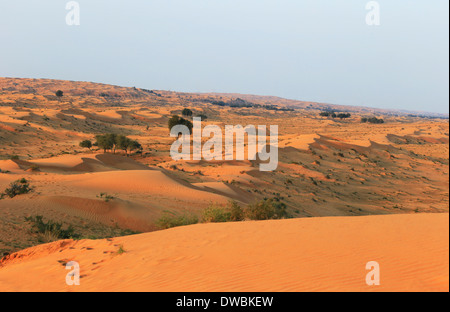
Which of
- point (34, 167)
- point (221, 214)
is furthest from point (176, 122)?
point (221, 214)

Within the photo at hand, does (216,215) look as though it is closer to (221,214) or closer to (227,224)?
(221,214)

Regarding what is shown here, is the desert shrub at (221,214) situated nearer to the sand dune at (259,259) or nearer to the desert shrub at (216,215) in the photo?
the desert shrub at (216,215)

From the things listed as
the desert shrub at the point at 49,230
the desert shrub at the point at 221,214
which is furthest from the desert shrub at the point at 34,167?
the desert shrub at the point at 221,214

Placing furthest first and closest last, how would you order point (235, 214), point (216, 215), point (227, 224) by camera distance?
point (235, 214) → point (216, 215) → point (227, 224)

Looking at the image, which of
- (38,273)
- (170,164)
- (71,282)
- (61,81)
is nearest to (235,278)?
(71,282)

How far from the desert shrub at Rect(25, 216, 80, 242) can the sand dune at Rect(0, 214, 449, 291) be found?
1.67 m

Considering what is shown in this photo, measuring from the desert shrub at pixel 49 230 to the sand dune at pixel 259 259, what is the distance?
5.49ft

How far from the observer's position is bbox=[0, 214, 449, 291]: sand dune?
5.55m

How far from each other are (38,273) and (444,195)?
30935mm

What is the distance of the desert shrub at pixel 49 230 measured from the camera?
1090 centimetres

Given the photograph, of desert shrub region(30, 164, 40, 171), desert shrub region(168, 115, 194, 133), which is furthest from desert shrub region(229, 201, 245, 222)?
desert shrub region(168, 115, 194, 133)

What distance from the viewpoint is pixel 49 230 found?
11.1m

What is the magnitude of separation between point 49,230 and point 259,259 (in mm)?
7723

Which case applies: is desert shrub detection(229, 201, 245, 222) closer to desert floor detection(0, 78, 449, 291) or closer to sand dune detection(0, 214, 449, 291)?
desert floor detection(0, 78, 449, 291)
